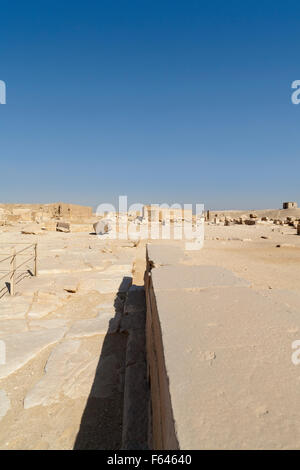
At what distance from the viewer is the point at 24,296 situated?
391cm

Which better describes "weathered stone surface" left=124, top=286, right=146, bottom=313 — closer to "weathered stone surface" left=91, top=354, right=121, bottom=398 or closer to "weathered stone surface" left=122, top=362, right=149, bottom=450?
"weathered stone surface" left=91, top=354, right=121, bottom=398

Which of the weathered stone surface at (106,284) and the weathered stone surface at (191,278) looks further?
the weathered stone surface at (106,284)

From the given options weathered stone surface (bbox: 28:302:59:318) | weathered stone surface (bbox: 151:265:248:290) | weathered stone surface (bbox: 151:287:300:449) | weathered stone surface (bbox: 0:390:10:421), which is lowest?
weathered stone surface (bbox: 0:390:10:421)

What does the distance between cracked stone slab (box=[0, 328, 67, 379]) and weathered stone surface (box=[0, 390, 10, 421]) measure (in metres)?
0.21

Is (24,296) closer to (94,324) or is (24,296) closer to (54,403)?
(94,324)

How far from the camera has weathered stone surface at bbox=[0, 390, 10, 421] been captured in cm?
180

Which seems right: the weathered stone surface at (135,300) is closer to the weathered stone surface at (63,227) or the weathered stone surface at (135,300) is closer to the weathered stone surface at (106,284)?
the weathered stone surface at (106,284)

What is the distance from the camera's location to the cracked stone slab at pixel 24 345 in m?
2.30

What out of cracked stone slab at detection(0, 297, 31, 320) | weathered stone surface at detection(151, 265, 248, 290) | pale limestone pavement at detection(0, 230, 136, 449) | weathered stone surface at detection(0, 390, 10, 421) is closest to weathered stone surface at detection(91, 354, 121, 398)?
pale limestone pavement at detection(0, 230, 136, 449)

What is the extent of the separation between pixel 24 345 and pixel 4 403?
78 centimetres

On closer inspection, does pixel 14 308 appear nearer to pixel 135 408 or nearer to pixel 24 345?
pixel 24 345

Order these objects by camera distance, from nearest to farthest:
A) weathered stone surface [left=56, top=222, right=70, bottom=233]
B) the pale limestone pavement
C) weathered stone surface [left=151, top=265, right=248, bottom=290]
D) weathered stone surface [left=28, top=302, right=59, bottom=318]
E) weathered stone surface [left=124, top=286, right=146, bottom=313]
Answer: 1. the pale limestone pavement
2. weathered stone surface [left=151, top=265, right=248, bottom=290]
3. weathered stone surface [left=28, top=302, right=59, bottom=318]
4. weathered stone surface [left=124, top=286, right=146, bottom=313]
5. weathered stone surface [left=56, top=222, right=70, bottom=233]

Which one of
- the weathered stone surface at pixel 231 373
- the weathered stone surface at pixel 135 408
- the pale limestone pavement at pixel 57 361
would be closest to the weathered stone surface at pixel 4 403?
the pale limestone pavement at pixel 57 361
